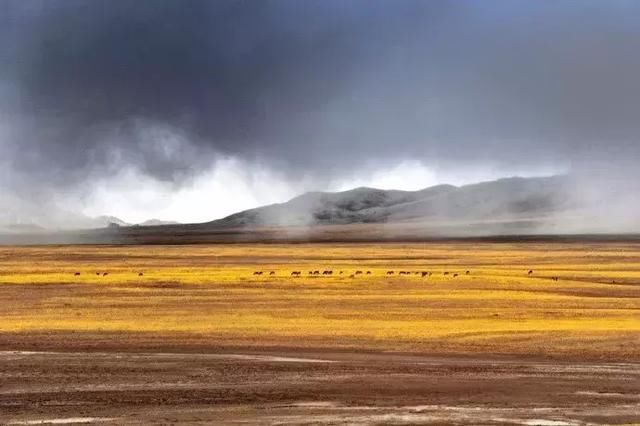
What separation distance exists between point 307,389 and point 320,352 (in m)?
6.27

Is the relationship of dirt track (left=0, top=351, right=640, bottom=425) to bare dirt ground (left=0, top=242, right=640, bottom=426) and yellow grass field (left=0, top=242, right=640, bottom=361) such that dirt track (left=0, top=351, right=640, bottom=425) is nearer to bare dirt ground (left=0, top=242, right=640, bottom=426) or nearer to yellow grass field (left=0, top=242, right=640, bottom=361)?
bare dirt ground (left=0, top=242, right=640, bottom=426)

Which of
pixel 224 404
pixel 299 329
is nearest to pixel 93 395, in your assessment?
pixel 224 404

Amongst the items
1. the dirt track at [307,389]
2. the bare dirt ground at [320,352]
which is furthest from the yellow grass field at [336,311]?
the dirt track at [307,389]

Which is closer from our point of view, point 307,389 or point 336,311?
point 307,389

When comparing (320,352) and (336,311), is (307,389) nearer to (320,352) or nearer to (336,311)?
(320,352)

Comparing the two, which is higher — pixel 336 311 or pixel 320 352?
pixel 336 311

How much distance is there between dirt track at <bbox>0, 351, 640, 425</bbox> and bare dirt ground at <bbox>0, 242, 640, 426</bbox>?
0.04 m

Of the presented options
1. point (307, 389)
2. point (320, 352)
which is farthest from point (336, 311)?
point (307, 389)

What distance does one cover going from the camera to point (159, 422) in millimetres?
16578

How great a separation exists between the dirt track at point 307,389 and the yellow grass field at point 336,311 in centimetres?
297

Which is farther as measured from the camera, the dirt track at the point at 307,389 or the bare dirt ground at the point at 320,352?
the bare dirt ground at the point at 320,352

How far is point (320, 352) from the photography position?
25984mm

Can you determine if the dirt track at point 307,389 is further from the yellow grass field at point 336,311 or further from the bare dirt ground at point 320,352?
the yellow grass field at point 336,311

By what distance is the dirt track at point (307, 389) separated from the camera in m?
17.2
